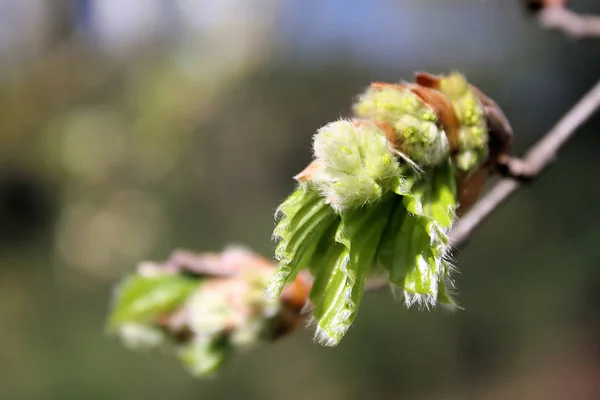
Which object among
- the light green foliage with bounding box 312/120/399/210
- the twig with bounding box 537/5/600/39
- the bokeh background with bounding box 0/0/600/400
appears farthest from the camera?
the bokeh background with bounding box 0/0/600/400

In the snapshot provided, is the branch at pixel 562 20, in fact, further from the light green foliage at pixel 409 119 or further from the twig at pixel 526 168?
the light green foliage at pixel 409 119

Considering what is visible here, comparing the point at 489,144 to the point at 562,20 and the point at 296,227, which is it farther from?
the point at 562,20

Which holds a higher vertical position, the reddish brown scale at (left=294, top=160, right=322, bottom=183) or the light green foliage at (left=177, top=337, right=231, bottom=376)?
the light green foliage at (left=177, top=337, right=231, bottom=376)

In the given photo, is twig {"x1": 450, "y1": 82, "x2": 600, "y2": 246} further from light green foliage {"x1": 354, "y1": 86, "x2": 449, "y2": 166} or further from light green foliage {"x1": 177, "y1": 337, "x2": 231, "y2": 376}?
light green foliage {"x1": 177, "y1": 337, "x2": 231, "y2": 376}

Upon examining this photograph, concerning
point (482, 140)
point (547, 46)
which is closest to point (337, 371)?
point (547, 46)

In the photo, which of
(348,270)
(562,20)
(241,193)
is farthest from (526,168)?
(241,193)

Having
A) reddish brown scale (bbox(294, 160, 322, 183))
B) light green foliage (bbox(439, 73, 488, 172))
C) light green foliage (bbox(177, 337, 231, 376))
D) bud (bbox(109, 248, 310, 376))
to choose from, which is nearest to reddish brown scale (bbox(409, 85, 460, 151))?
light green foliage (bbox(439, 73, 488, 172))
